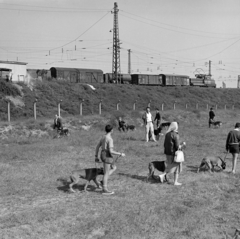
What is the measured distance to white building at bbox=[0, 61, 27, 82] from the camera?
114 feet

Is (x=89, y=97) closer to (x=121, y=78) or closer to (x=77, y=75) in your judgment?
(x=77, y=75)

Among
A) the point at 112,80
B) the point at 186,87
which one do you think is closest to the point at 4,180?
the point at 112,80

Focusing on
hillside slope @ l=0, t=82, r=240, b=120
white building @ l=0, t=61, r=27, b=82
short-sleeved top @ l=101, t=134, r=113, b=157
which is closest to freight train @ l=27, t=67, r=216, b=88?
white building @ l=0, t=61, r=27, b=82

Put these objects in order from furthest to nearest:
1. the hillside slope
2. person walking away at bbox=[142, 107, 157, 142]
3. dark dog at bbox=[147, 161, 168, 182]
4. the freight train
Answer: the freight train → the hillside slope → person walking away at bbox=[142, 107, 157, 142] → dark dog at bbox=[147, 161, 168, 182]

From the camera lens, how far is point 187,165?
1077cm

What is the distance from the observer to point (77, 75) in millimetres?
42844

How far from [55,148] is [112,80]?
3410cm

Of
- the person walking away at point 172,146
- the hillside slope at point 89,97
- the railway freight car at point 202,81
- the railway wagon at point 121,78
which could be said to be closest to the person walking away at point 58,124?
the hillside slope at point 89,97

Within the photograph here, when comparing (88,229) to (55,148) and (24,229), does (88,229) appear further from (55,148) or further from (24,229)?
(55,148)

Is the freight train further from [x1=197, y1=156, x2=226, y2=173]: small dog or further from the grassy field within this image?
[x1=197, y1=156, x2=226, y2=173]: small dog

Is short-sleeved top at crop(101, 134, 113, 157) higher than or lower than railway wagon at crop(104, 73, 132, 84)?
lower

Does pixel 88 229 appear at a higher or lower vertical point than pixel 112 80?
lower

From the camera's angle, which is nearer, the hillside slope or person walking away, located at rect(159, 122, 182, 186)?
person walking away, located at rect(159, 122, 182, 186)

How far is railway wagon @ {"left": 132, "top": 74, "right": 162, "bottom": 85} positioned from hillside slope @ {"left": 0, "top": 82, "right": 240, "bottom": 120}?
2.56 m
